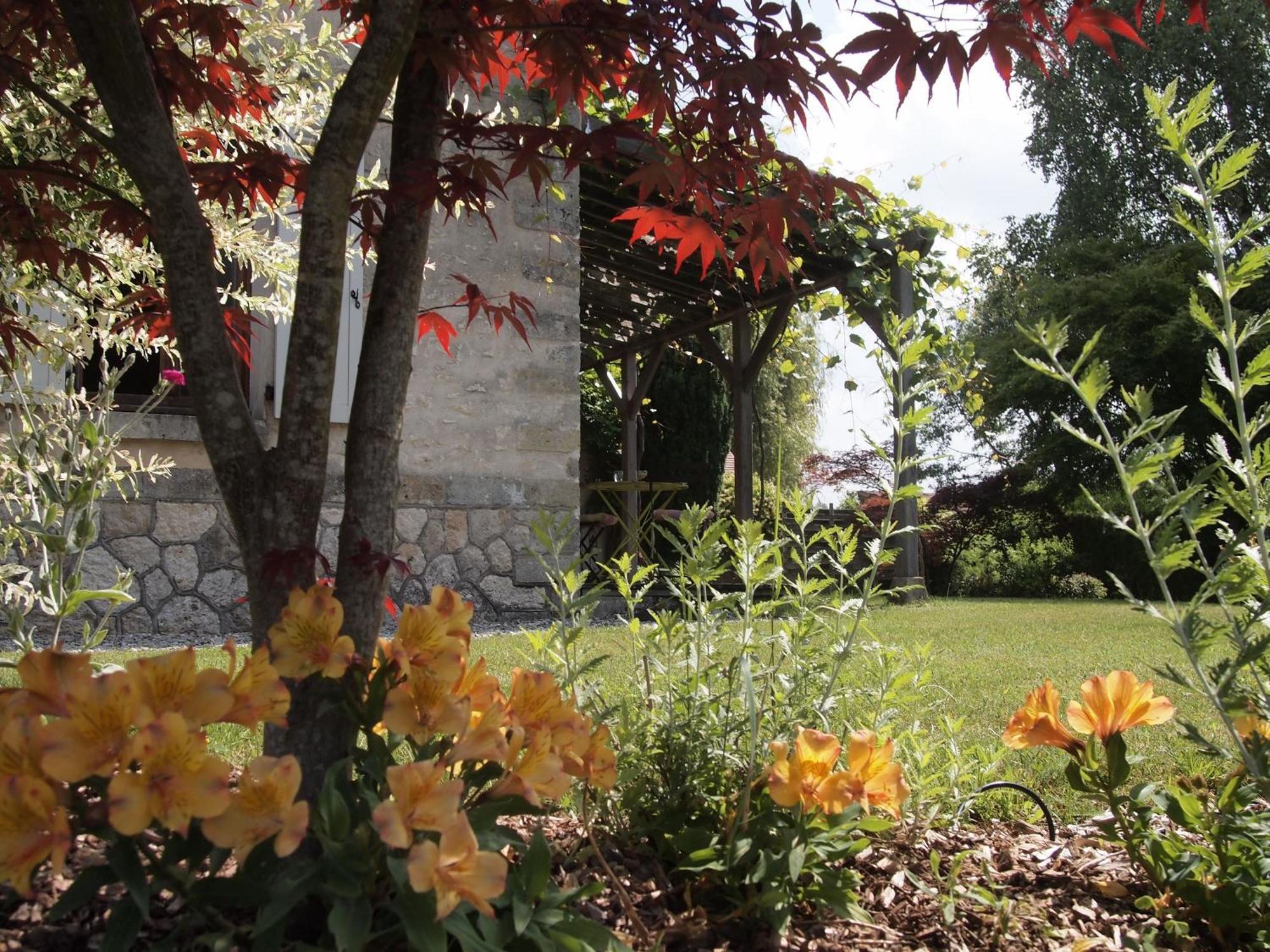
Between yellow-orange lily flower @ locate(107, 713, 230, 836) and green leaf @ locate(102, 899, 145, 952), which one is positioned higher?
yellow-orange lily flower @ locate(107, 713, 230, 836)

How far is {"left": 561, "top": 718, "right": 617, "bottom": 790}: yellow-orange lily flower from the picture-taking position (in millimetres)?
1117

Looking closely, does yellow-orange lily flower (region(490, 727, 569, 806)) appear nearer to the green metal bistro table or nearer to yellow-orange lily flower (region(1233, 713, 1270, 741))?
the green metal bistro table

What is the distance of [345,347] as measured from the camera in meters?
5.01

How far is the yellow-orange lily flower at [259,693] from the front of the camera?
A: 37.0 inches

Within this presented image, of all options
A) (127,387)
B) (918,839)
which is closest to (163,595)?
(127,387)

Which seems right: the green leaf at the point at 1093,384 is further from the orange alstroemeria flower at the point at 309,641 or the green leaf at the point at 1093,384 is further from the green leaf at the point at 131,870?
the green leaf at the point at 131,870

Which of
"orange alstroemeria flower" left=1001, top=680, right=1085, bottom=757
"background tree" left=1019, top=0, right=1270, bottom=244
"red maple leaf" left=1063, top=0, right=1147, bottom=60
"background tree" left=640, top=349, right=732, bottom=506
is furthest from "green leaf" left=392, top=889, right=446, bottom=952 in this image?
"background tree" left=1019, top=0, right=1270, bottom=244

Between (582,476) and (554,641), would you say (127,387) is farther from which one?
(582,476)

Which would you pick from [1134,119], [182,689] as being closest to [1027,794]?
[182,689]

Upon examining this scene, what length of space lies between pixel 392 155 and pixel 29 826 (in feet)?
3.17

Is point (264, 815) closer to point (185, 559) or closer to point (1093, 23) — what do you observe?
point (1093, 23)

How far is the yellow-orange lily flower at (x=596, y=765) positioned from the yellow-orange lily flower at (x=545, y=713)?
0.04m

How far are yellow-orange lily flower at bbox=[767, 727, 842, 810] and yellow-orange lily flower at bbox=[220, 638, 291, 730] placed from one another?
563 mm

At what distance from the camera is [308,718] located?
1158mm
